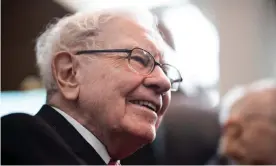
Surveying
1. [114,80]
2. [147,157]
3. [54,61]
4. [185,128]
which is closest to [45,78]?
[54,61]

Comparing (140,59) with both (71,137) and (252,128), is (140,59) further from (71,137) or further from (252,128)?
(252,128)

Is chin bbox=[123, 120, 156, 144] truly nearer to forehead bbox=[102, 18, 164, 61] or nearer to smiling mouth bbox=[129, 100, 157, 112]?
smiling mouth bbox=[129, 100, 157, 112]

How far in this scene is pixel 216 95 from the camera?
1347 mm

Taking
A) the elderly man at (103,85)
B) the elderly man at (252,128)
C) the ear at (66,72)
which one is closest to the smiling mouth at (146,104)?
the elderly man at (103,85)

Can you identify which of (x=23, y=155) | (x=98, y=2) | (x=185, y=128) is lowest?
(x=185, y=128)

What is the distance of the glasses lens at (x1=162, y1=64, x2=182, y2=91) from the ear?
0.58 ft

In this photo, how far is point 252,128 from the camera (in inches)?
44.4

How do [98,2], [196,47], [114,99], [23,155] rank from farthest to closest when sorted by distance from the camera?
[196,47] → [98,2] → [114,99] → [23,155]

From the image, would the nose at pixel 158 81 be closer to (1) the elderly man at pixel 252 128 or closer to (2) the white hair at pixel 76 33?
(2) the white hair at pixel 76 33

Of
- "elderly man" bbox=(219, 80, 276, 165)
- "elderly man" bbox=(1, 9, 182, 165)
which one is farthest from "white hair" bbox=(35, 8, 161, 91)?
"elderly man" bbox=(219, 80, 276, 165)

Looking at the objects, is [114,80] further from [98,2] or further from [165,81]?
[98,2]

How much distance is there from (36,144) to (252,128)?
597 millimetres

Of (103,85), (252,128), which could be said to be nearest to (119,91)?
(103,85)

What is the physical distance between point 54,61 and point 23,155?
0.21m
